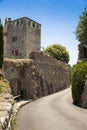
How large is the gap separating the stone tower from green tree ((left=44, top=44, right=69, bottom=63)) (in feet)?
11.0

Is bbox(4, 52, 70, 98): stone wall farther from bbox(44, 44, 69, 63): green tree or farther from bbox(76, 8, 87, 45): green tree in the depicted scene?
bbox(44, 44, 69, 63): green tree

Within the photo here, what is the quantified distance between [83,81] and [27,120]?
11.8 m

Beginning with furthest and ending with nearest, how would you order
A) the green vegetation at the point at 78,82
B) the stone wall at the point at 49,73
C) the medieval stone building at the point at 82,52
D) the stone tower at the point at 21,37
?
the stone tower at the point at 21,37, the medieval stone building at the point at 82,52, the stone wall at the point at 49,73, the green vegetation at the point at 78,82

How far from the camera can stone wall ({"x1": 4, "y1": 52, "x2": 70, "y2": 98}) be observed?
109 ft

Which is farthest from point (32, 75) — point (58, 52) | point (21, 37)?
point (58, 52)

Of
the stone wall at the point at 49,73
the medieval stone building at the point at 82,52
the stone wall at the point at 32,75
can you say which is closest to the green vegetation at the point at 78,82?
the stone wall at the point at 32,75

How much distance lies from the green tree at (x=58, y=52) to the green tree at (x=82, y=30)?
78.9 ft

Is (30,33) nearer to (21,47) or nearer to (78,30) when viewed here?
(21,47)

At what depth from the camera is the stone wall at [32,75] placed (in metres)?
33.3

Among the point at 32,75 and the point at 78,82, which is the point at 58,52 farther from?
the point at 78,82

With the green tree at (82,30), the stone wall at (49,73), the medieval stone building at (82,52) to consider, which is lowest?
the stone wall at (49,73)

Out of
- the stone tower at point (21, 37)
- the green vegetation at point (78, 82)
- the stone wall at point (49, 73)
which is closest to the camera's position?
the green vegetation at point (78, 82)

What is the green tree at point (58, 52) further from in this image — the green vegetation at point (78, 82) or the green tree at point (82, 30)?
the green vegetation at point (78, 82)

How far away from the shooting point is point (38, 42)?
232 feet
